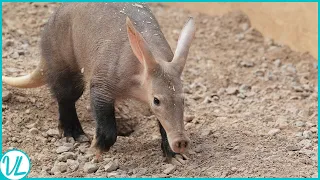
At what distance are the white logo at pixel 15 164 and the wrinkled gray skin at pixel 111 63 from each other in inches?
25.3

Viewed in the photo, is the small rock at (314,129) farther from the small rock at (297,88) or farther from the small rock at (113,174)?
the small rock at (113,174)

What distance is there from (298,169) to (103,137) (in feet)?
5.65

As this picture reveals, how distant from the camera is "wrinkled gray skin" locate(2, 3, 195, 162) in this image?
17.7 ft

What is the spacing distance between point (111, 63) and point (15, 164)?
4.09ft

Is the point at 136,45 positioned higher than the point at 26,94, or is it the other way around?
the point at 136,45

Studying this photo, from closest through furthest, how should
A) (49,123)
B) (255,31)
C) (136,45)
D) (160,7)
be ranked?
(136,45) → (49,123) → (255,31) → (160,7)

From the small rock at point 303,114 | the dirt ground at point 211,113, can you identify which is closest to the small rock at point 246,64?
the dirt ground at point 211,113

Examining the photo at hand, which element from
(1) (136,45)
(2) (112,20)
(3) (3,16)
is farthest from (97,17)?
(3) (3,16)

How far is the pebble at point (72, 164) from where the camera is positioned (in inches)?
235

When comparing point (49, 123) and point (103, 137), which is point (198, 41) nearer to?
point (49, 123)

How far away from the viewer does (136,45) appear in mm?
5422

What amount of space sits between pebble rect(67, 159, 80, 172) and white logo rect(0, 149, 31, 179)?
35 cm

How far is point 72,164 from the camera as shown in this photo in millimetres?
6035

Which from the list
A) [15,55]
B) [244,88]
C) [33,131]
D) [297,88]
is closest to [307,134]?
[297,88]
